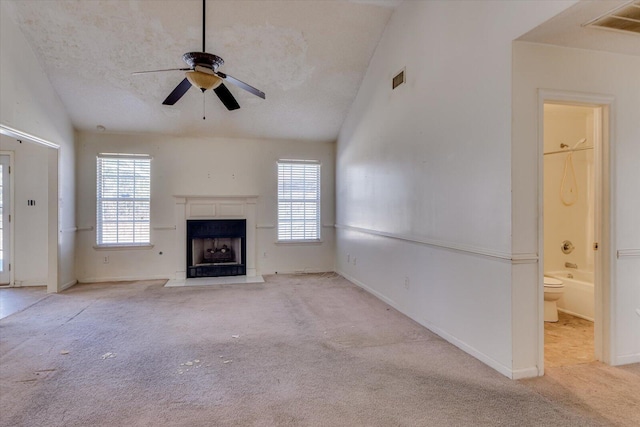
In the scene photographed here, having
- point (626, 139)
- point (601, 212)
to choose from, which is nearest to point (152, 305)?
point (601, 212)

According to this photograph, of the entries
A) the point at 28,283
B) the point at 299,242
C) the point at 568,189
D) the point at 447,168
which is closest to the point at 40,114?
the point at 28,283

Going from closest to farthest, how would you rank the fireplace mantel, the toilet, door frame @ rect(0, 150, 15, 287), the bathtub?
the toilet → the bathtub → door frame @ rect(0, 150, 15, 287) → the fireplace mantel

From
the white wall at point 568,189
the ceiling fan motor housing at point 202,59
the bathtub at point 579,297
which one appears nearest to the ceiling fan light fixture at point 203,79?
the ceiling fan motor housing at point 202,59

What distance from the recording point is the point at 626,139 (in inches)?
108

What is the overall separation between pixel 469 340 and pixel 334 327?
132 centimetres

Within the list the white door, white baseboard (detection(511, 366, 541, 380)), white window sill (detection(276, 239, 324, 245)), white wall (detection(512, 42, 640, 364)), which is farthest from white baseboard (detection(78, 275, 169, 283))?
white wall (detection(512, 42, 640, 364))

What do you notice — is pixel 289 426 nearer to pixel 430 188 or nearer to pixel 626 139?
pixel 430 188

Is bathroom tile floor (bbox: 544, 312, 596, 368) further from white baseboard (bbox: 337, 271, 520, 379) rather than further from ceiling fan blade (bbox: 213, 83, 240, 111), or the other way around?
ceiling fan blade (bbox: 213, 83, 240, 111)

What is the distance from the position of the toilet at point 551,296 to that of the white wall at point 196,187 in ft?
12.4

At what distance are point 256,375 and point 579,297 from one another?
375cm

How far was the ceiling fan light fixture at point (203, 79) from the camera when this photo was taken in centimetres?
292

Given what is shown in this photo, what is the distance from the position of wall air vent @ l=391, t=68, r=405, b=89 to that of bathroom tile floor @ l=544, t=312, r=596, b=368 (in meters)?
3.07

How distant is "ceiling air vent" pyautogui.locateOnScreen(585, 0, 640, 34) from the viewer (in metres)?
2.04

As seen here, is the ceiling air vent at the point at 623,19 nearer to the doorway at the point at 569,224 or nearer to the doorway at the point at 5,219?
the doorway at the point at 569,224
